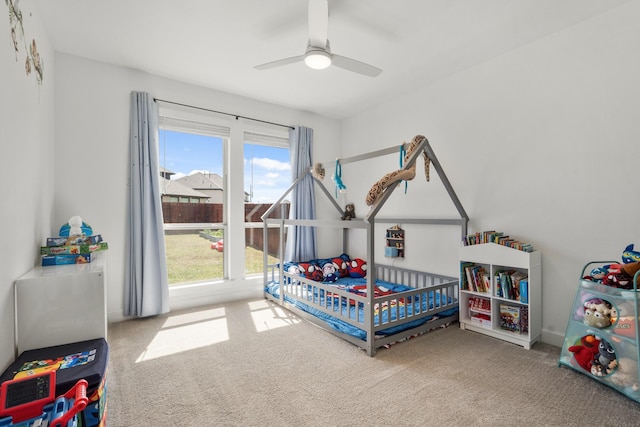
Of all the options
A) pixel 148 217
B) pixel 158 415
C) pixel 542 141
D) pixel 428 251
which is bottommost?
pixel 158 415

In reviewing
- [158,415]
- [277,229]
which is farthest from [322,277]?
[158,415]

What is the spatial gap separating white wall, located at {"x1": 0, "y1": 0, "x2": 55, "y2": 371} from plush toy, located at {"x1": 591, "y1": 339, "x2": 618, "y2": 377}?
124 inches

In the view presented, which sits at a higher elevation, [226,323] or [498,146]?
[498,146]

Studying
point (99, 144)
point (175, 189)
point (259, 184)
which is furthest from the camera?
point (259, 184)

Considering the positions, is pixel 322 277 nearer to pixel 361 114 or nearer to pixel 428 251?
pixel 428 251

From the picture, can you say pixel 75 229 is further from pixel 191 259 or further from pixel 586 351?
pixel 586 351

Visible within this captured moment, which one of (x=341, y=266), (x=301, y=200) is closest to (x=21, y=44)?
(x=301, y=200)

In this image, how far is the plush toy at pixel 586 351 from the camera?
73.4 inches

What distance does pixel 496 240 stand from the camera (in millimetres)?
2514

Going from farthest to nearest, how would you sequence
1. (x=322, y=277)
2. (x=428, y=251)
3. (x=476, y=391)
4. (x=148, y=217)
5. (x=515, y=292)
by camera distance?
(x=322, y=277) → (x=428, y=251) → (x=148, y=217) → (x=515, y=292) → (x=476, y=391)

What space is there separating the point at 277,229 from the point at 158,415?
105 inches

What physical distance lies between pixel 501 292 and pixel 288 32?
273 centimetres

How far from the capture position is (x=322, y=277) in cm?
366

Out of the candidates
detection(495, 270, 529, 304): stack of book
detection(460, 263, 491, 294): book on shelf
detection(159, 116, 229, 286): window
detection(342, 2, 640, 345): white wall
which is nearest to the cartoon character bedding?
detection(460, 263, 491, 294): book on shelf
